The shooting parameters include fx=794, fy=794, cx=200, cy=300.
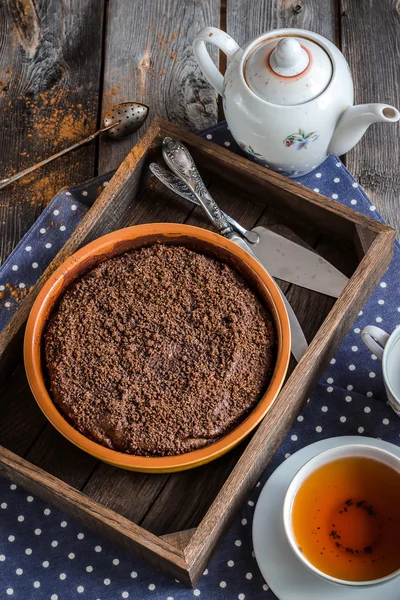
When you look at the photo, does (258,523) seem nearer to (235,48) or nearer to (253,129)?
(253,129)

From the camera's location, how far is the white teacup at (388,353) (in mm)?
1325

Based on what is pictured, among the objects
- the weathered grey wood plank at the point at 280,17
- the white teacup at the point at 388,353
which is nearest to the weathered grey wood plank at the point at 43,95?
the weathered grey wood plank at the point at 280,17

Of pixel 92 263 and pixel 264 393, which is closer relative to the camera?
pixel 264 393

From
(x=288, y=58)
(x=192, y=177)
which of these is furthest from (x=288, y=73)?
(x=192, y=177)

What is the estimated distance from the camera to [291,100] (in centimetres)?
139

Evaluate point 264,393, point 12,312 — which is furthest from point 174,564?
point 12,312

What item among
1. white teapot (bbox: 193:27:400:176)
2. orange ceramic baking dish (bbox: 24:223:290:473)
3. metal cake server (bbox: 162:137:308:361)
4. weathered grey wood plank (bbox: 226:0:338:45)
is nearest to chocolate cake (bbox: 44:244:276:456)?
orange ceramic baking dish (bbox: 24:223:290:473)

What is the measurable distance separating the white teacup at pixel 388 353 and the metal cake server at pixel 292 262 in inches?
4.6

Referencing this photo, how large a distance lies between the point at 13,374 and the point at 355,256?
655 mm

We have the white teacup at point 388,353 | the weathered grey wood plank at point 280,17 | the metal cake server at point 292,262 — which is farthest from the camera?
the weathered grey wood plank at point 280,17

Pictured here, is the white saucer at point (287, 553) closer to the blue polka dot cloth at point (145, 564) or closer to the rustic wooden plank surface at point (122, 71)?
the blue polka dot cloth at point (145, 564)

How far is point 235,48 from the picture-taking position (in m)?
1.47

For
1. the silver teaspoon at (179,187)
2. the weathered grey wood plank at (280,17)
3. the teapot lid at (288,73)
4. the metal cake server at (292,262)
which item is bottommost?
the metal cake server at (292,262)

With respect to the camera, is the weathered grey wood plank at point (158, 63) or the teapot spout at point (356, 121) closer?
the teapot spout at point (356, 121)
